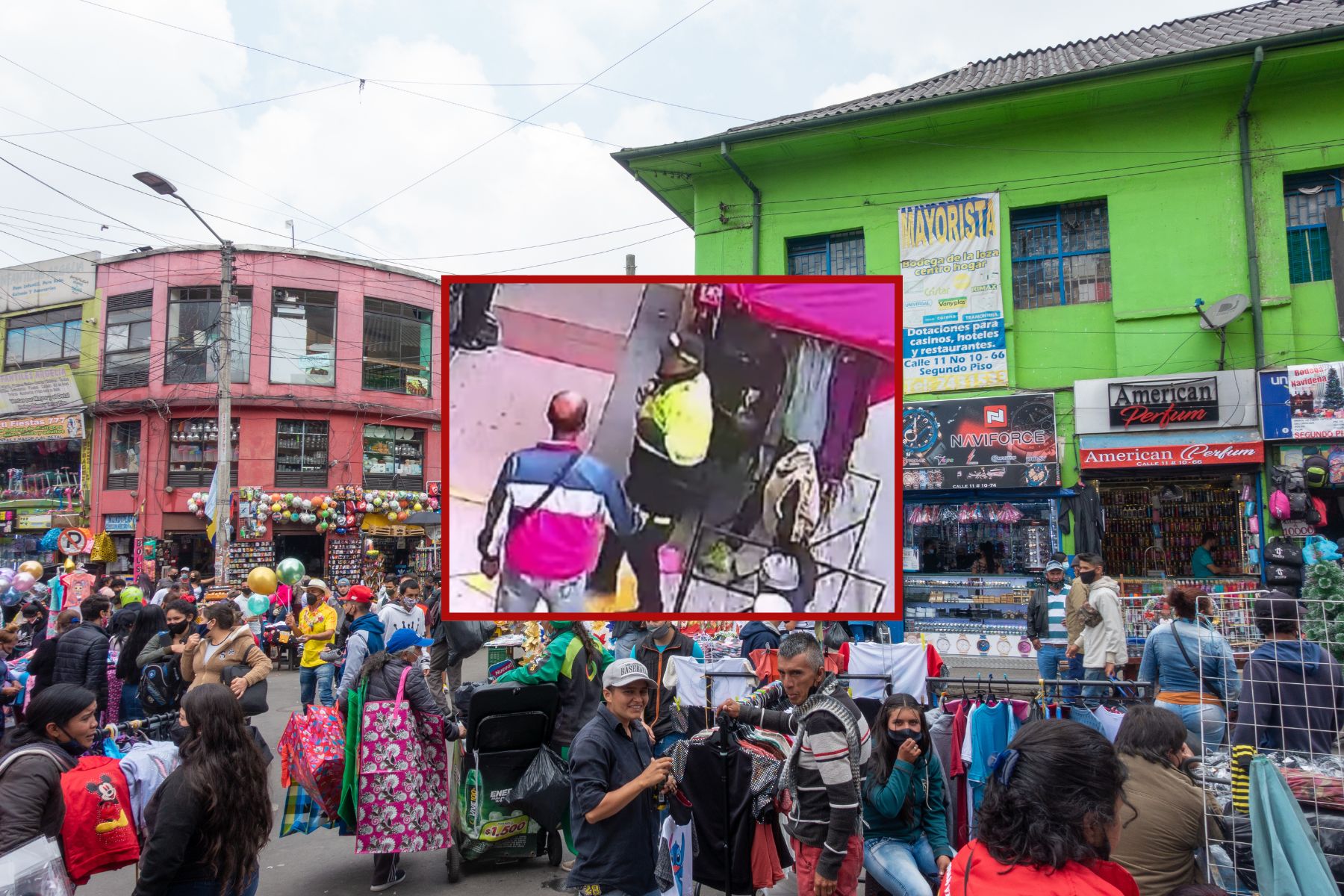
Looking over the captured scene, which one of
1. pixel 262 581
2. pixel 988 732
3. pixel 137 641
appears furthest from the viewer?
pixel 262 581

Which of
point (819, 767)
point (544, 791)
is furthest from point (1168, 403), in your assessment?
point (819, 767)

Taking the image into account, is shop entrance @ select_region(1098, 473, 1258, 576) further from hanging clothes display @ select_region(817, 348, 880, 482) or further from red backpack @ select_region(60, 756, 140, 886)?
red backpack @ select_region(60, 756, 140, 886)

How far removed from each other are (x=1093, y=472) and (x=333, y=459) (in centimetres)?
2342

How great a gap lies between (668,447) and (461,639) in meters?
4.41

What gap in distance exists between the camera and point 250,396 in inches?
1093

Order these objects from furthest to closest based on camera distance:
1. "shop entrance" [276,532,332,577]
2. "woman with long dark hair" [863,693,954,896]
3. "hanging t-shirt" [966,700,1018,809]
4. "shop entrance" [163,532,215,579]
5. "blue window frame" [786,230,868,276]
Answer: "shop entrance" [163,532,215,579], "shop entrance" [276,532,332,577], "blue window frame" [786,230,868,276], "hanging t-shirt" [966,700,1018,809], "woman with long dark hair" [863,693,954,896]

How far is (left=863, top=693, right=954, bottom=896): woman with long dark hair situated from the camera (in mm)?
4215

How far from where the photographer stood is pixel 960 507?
14.8 m

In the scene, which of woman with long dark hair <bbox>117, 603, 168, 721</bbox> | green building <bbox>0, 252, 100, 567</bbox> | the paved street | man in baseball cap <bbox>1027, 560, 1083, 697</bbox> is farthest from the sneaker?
green building <bbox>0, 252, 100, 567</bbox>

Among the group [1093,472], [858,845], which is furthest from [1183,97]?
[858,845]

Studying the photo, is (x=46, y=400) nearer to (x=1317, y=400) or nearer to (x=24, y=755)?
(x=24, y=755)

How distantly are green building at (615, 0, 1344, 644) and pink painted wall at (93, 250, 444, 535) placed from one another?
16.9 meters

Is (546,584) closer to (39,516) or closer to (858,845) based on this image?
(858,845)

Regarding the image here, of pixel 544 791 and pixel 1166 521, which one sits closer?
pixel 544 791
